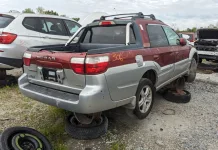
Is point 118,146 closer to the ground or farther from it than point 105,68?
closer to the ground

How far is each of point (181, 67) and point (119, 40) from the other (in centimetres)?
190

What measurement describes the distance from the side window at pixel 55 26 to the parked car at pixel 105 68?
1.96 m

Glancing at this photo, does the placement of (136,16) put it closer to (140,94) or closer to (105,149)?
(140,94)

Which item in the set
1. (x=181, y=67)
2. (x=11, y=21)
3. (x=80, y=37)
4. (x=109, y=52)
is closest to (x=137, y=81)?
(x=109, y=52)

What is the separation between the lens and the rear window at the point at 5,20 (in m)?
4.95

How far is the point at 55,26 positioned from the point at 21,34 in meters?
1.22

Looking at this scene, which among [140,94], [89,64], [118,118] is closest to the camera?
[89,64]

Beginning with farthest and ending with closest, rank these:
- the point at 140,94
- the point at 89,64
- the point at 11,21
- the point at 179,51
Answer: the point at 11,21
the point at 179,51
the point at 140,94
the point at 89,64

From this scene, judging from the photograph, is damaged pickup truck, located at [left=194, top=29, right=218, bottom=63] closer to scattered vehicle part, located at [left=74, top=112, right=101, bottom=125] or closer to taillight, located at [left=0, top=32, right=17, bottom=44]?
scattered vehicle part, located at [left=74, top=112, right=101, bottom=125]

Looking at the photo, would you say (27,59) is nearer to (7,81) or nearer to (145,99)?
(145,99)

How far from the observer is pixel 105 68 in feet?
8.43

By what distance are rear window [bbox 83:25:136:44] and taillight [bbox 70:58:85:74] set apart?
Result: 1.11 m

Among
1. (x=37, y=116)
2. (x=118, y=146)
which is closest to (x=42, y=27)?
(x=37, y=116)

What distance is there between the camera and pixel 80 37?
423cm
